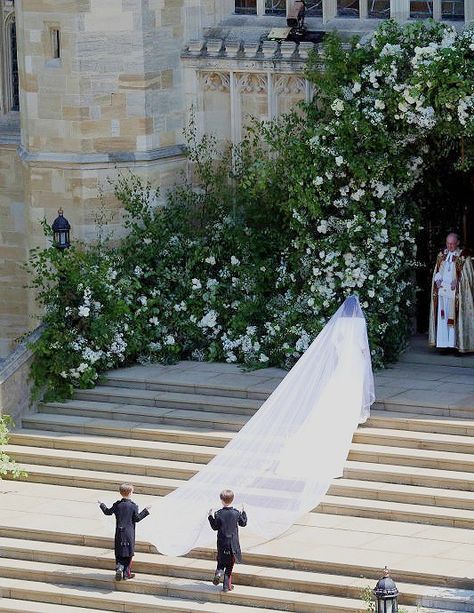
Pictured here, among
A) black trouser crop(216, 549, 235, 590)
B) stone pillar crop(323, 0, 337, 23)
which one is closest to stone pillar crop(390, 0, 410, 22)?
stone pillar crop(323, 0, 337, 23)

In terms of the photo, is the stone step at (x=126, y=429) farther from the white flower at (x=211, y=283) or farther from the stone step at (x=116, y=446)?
the white flower at (x=211, y=283)

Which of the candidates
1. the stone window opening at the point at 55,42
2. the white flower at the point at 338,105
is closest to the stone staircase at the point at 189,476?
the white flower at the point at 338,105

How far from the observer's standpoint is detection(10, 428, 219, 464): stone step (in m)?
25.9

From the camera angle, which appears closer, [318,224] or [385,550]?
[385,550]

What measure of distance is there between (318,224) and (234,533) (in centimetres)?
584

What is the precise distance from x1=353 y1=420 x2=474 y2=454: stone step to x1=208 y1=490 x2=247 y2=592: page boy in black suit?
3.00 metres

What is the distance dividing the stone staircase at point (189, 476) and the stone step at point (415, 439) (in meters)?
0.02

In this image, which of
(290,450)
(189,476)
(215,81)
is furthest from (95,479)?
(215,81)

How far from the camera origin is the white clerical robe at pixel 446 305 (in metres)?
27.8

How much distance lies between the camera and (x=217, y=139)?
29062 millimetres

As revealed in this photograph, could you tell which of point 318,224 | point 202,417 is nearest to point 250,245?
point 318,224

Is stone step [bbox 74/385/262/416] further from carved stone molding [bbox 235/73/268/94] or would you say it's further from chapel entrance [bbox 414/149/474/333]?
carved stone molding [bbox 235/73/268/94]

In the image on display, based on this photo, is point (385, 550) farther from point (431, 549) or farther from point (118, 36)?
point (118, 36)

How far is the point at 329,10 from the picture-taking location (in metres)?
28.2
